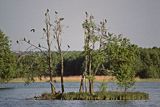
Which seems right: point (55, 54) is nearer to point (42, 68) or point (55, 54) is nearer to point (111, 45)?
point (42, 68)

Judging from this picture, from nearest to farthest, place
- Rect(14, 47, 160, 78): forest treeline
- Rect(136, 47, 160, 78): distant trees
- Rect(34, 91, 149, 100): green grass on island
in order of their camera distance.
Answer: Rect(34, 91, 149, 100): green grass on island
Rect(14, 47, 160, 78): forest treeline
Rect(136, 47, 160, 78): distant trees

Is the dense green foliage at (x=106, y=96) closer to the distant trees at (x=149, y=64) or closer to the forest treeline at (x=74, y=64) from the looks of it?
the forest treeline at (x=74, y=64)

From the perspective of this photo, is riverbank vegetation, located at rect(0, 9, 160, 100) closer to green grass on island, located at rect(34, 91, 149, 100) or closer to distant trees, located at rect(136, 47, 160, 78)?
green grass on island, located at rect(34, 91, 149, 100)

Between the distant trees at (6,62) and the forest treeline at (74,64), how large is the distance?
1850 millimetres

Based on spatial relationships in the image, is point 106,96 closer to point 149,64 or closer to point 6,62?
point 6,62

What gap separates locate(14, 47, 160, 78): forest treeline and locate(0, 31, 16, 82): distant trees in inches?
72.8

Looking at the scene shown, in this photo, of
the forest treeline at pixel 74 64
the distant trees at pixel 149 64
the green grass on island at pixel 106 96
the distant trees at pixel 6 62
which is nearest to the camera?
the green grass on island at pixel 106 96

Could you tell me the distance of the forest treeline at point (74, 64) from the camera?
61906 mm

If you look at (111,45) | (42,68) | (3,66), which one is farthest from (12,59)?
(111,45)

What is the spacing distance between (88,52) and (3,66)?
35841 mm

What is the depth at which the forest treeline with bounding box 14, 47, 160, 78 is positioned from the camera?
6191 cm

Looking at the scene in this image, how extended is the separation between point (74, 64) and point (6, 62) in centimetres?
4351

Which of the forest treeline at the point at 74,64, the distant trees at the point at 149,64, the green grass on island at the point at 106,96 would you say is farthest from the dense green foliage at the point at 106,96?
the distant trees at the point at 149,64

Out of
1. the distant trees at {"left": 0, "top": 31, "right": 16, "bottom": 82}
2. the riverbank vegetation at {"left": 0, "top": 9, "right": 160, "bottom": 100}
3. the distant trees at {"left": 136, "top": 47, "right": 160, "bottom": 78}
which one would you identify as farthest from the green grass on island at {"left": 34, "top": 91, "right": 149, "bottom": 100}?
the distant trees at {"left": 136, "top": 47, "right": 160, "bottom": 78}
